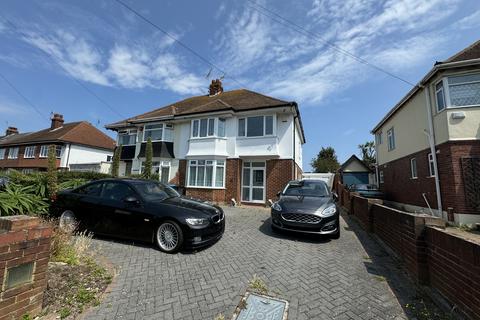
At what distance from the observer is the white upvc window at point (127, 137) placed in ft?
60.1

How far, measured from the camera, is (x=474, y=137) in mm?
9414

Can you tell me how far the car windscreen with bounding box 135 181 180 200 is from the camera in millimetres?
5641

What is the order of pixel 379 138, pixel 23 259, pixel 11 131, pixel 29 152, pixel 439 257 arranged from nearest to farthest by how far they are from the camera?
pixel 23 259 < pixel 439 257 < pixel 379 138 < pixel 29 152 < pixel 11 131

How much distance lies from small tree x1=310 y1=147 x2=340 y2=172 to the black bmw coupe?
134 feet

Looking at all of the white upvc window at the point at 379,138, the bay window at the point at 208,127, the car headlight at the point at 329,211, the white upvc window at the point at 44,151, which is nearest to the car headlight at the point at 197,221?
the car headlight at the point at 329,211

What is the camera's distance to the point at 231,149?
46.9ft

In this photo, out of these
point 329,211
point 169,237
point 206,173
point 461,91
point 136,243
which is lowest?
point 136,243

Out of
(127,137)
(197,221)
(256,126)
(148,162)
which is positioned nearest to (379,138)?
(256,126)

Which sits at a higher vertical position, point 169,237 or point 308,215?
point 308,215

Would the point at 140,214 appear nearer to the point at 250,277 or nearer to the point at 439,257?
the point at 250,277

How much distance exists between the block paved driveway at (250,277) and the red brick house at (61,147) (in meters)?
25.5

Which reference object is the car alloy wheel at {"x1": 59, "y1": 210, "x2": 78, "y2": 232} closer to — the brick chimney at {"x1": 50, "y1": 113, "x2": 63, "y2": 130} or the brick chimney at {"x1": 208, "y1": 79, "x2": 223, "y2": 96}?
the brick chimney at {"x1": 208, "y1": 79, "x2": 223, "y2": 96}

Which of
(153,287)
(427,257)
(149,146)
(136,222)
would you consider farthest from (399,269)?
(149,146)

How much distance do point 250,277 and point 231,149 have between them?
10.8 m
